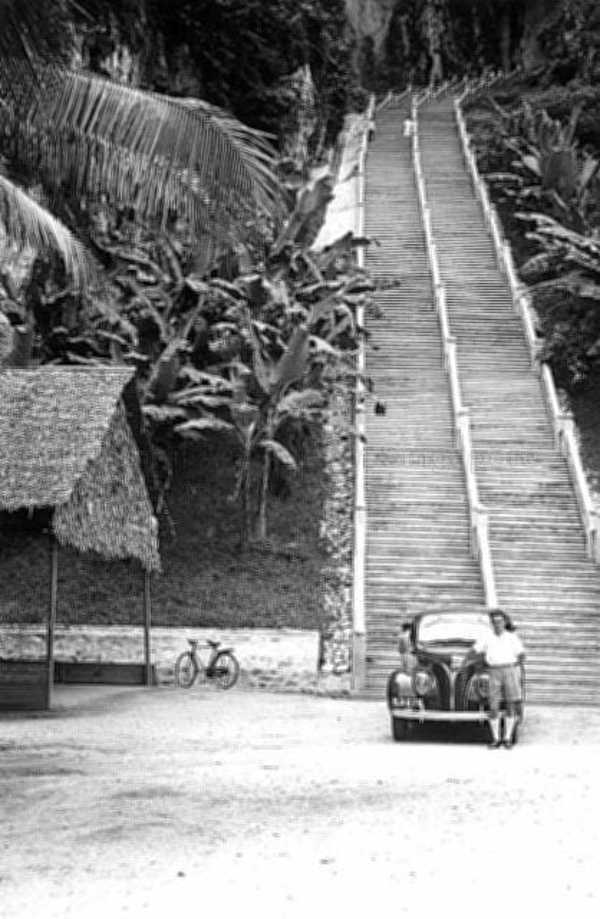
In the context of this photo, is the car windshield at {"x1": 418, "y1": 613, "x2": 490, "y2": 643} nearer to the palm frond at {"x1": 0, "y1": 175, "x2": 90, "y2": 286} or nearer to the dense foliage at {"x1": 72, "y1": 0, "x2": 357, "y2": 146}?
the palm frond at {"x1": 0, "y1": 175, "x2": 90, "y2": 286}

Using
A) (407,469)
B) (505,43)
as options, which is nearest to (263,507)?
Answer: (407,469)

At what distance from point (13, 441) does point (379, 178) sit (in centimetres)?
2911

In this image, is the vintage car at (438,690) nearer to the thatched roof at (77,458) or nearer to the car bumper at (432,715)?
the car bumper at (432,715)

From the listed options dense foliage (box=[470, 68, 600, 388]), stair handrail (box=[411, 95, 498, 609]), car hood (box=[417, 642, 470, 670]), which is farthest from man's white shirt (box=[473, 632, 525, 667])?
dense foliage (box=[470, 68, 600, 388])

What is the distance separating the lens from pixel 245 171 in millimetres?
11766

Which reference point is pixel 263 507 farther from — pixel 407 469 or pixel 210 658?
pixel 210 658

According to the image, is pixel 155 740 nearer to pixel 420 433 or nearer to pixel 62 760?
pixel 62 760

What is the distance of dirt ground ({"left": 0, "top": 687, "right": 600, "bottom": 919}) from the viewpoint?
6.89 meters

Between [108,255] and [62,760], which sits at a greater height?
[108,255]

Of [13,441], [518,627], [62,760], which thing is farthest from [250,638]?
[62,760]

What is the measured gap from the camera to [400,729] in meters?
14.5

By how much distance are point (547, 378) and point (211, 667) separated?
1259cm

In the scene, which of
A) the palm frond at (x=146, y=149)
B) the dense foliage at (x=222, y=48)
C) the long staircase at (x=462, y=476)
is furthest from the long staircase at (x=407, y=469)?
the palm frond at (x=146, y=149)

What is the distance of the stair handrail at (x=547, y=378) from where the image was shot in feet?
76.0
